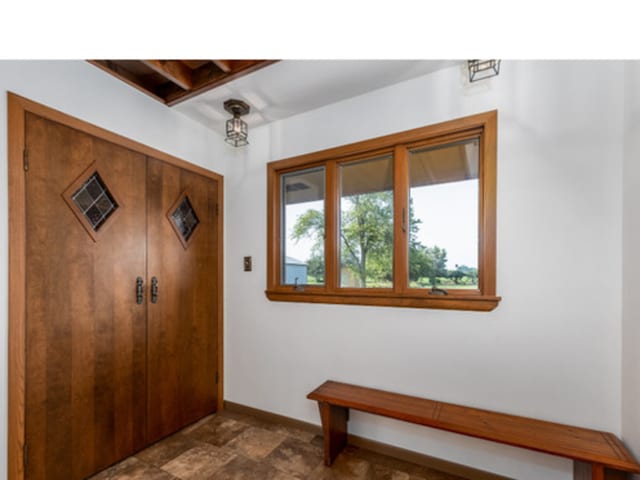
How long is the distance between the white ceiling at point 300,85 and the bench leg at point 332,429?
2.14 meters

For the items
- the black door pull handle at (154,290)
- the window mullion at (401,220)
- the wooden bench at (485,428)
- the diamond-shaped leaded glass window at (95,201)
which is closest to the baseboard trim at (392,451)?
the wooden bench at (485,428)

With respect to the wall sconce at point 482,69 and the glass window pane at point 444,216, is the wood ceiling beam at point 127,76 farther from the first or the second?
the wall sconce at point 482,69

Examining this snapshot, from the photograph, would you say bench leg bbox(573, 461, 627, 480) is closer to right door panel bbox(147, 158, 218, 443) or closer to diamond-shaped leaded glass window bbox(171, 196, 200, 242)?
right door panel bbox(147, 158, 218, 443)

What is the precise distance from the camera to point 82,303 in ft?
6.09

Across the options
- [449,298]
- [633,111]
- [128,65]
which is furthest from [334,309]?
[128,65]

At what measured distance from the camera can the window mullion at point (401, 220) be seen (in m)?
2.12

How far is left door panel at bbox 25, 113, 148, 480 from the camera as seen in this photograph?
1665mm

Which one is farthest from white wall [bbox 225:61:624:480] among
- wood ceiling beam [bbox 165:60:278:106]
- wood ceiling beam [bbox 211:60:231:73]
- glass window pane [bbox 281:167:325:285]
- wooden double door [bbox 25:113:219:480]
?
wooden double door [bbox 25:113:219:480]

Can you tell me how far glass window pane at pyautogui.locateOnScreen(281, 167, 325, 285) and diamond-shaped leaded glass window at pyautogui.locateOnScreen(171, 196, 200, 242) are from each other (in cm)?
74

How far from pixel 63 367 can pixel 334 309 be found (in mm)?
1669

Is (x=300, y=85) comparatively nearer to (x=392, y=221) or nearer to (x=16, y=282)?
(x=392, y=221)

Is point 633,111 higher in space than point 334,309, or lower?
higher
